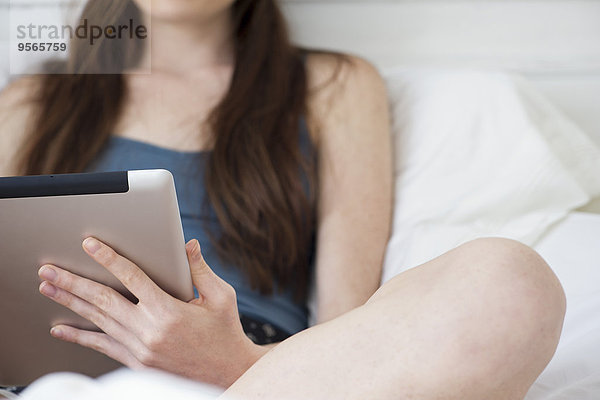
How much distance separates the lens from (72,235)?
2.01ft

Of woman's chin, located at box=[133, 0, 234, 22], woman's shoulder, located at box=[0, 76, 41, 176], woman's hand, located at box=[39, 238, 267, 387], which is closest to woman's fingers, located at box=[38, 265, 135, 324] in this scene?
woman's hand, located at box=[39, 238, 267, 387]

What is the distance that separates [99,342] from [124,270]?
0.12 metres

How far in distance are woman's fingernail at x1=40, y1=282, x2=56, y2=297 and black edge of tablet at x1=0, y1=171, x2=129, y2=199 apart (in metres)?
0.10

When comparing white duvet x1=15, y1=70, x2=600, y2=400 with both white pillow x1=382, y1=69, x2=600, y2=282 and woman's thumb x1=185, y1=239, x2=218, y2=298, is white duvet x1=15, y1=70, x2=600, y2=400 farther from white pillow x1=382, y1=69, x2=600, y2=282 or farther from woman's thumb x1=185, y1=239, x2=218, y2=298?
woman's thumb x1=185, y1=239, x2=218, y2=298

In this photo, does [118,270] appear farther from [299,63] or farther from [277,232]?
[299,63]

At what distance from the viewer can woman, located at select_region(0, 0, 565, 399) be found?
518 mm

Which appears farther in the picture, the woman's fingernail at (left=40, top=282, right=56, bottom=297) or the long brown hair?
the long brown hair

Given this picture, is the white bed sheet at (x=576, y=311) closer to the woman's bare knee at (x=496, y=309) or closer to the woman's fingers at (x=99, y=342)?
the woman's bare knee at (x=496, y=309)

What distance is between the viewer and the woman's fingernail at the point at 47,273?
0.63 m

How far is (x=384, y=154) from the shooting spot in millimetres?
1074

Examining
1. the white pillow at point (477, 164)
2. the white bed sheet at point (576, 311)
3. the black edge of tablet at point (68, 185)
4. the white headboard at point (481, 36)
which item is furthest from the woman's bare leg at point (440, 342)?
the white headboard at point (481, 36)

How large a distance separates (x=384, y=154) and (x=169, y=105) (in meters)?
0.39

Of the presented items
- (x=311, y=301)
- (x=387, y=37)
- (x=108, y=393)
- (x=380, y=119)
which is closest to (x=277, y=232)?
(x=311, y=301)

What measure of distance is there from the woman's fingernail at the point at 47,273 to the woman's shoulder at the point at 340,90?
546 millimetres
